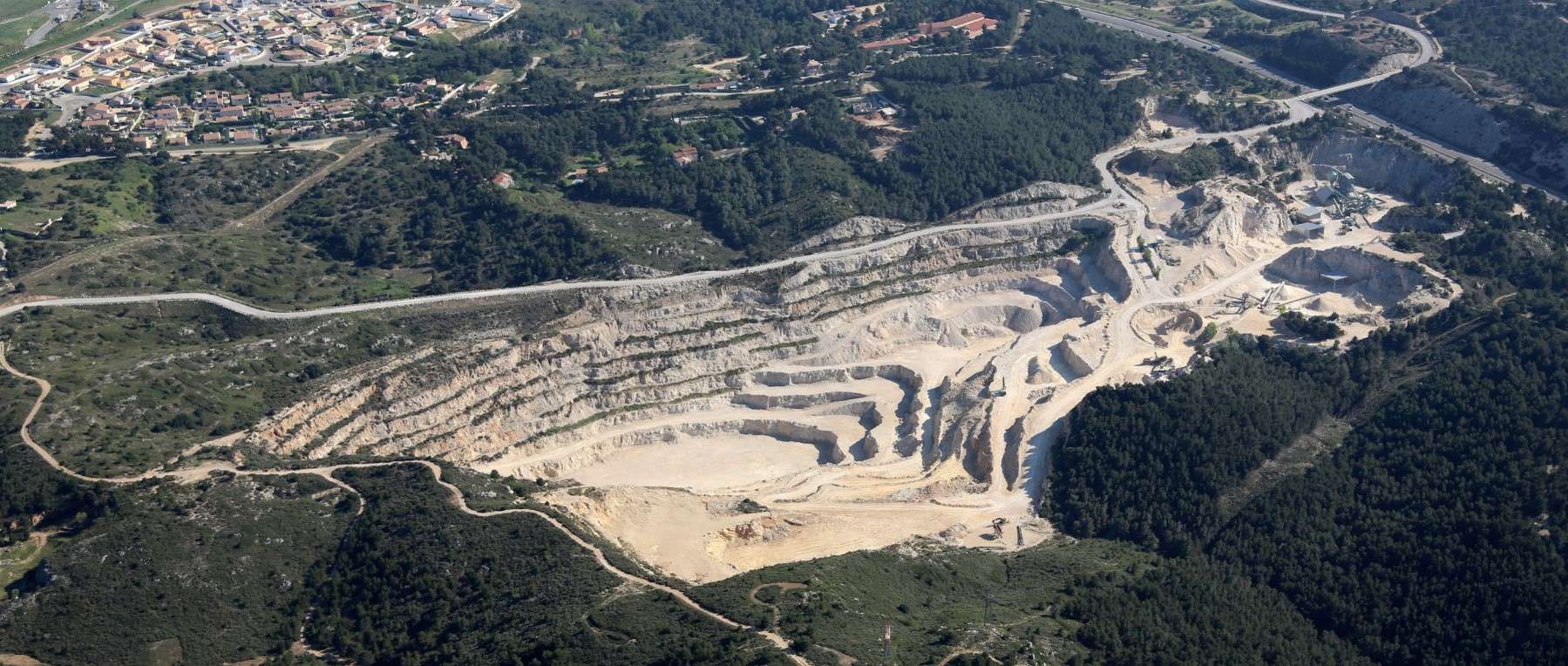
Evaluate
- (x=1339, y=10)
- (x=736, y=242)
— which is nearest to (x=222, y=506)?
(x=736, y=242)

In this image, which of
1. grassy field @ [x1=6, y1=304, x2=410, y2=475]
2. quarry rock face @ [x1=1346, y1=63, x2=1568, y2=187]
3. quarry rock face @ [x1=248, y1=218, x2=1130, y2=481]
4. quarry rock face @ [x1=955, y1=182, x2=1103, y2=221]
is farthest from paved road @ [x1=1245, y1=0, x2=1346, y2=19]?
grassy field @ [x1=6, y1=304, x2=410, y2=475]

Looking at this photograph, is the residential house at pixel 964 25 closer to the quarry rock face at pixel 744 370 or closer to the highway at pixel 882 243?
the highway at pixel 882 243

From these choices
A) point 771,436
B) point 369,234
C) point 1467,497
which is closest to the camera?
point 1467,497

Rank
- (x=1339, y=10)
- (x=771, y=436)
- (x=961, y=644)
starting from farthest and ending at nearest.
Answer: (x=1339, y=10)
(x=771, y=436)
(x=961, y=644)

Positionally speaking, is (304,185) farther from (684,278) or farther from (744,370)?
(744,370)

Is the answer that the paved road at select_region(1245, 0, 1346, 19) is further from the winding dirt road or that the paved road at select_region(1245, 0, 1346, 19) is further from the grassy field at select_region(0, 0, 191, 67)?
the grassy field at select_region(0, 0, 191, 67)

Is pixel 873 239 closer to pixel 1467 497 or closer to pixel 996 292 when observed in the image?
pixel 996 292

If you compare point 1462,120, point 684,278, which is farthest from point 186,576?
point 1462,120
